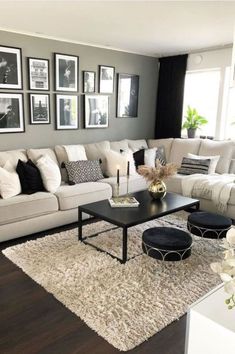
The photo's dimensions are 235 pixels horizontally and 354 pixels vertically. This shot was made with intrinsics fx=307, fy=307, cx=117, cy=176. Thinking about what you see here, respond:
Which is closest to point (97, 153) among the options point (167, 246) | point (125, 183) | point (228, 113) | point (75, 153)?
point (75, 153)

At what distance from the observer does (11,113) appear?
4.16 metres

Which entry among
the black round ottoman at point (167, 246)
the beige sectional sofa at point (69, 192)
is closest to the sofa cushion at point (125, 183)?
the beige sectional sofa at point (69, 192)

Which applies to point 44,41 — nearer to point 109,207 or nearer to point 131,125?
point 131,125

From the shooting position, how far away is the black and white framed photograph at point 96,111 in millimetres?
5016

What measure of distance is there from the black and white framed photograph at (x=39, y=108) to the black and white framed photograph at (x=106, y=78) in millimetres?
1050

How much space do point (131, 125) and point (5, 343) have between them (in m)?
4.46

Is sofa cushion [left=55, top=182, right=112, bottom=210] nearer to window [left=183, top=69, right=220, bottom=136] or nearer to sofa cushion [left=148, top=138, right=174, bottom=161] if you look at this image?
sofa cushion [left=148, top=138, right=174, bottom=161]

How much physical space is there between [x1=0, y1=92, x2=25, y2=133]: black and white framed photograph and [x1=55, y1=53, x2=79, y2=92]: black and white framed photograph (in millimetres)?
665

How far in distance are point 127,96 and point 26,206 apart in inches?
122

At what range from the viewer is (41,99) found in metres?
4.44

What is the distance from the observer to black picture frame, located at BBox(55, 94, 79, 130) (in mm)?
4645

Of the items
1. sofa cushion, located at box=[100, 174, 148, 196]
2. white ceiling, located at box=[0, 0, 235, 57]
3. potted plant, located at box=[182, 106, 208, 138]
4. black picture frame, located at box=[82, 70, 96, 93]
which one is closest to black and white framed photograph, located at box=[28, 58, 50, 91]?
white ceiling, located at box=[0, 0, 235, 57]

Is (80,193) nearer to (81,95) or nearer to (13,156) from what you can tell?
(13,156)

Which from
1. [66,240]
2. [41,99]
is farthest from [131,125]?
[66,240]
